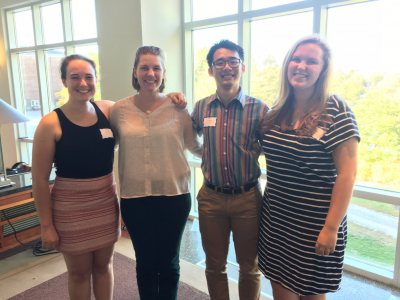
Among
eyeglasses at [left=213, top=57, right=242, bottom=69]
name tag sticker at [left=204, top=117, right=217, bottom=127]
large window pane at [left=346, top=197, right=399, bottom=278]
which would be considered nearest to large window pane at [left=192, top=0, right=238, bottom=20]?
eyeglasses at [left=213, top=57, right=242, bottom=69]

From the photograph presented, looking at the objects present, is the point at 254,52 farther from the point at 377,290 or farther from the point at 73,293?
the point at 73,293

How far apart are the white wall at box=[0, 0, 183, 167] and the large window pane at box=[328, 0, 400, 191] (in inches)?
62.7

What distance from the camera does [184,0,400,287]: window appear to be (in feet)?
7.67

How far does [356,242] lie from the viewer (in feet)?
8.84

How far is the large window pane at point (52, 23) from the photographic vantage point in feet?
15.4

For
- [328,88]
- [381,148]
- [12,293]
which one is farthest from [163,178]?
[381,148]

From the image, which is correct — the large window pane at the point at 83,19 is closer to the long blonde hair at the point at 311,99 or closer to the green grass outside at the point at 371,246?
the long blonde hair at the point at 311,99

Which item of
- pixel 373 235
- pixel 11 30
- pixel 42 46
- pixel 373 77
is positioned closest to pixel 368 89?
pixel 373 77

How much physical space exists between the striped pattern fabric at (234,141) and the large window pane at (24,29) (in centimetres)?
467

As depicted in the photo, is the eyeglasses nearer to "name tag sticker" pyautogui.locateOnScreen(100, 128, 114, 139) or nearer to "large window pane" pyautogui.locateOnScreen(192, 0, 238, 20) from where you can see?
"name tag sticker" pyautogui.locateOnScreen(100, 128, 114, 139)

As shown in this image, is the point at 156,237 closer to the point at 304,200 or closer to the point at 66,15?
the point at 304,200

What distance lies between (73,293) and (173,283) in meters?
0.52

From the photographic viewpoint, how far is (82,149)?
1.49m

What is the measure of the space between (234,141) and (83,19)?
3729 mm
